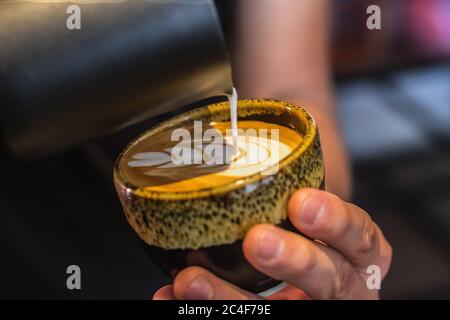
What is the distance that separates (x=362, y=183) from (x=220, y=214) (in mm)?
1481

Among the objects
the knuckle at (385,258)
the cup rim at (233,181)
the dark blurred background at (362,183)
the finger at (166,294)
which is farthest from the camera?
the dark blurred background at (362,183)

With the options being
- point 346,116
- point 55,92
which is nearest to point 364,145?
point 346,116

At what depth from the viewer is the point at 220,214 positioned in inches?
14.5

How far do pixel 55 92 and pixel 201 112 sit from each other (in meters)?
0.15

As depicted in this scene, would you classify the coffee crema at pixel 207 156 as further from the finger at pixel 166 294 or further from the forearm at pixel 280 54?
the forearm at pixel 280 54

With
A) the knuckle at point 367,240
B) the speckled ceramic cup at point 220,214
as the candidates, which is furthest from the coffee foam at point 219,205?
the knuckle at point 367,240

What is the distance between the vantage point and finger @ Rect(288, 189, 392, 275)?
39 centimetres

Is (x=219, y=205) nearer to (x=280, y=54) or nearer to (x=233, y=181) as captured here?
(x=233, y=181)

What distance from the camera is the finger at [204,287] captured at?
1.37 feet

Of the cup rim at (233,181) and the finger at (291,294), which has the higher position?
the cup rim at (233,181)

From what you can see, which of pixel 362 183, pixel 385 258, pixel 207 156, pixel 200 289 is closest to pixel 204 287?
pixel 200 289

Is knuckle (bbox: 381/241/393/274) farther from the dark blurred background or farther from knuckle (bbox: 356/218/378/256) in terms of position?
the dark blurred background
